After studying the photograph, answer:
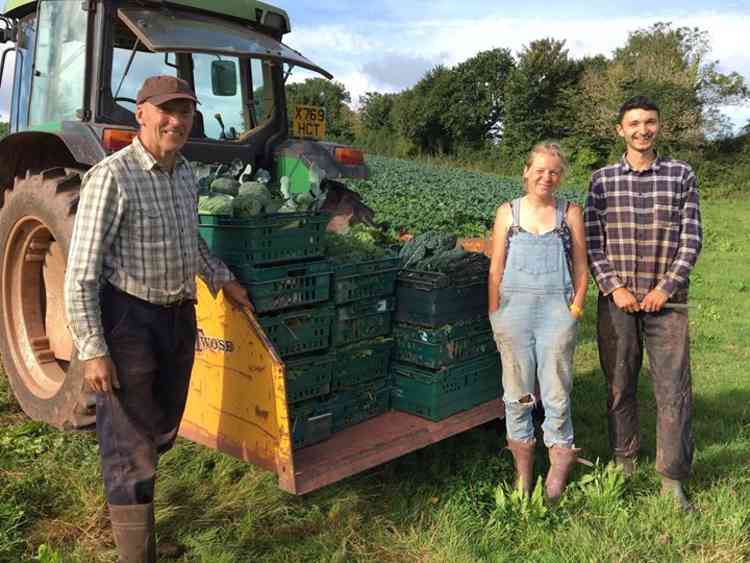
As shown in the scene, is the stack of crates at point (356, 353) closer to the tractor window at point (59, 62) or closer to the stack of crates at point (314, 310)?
the stack of crates at point (314, 310)

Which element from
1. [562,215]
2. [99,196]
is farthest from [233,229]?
[562,215]

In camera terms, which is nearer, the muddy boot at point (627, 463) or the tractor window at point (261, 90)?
the muddy boot at point (627, 463)

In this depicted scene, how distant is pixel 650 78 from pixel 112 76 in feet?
114

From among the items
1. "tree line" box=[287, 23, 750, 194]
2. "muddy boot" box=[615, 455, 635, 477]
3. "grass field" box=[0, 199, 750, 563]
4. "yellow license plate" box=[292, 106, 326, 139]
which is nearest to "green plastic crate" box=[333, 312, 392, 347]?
"grass field" box=[0, 199, 750, 563]

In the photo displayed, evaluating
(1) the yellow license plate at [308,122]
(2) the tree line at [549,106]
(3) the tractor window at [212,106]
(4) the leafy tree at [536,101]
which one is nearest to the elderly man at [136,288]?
(3) the tractor window at [212,106]

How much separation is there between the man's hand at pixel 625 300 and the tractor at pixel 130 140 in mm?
922

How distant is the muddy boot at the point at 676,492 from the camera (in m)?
3.54

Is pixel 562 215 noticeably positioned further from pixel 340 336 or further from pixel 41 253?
pixel 41 253

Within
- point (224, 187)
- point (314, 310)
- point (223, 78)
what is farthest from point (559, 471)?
point (223, 78)

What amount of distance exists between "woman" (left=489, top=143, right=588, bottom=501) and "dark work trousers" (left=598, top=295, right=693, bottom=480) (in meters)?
0.48

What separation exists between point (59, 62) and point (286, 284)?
8.29 feet

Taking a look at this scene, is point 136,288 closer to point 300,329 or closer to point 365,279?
point 300,329

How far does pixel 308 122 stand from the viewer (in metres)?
5.41

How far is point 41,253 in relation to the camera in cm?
411
